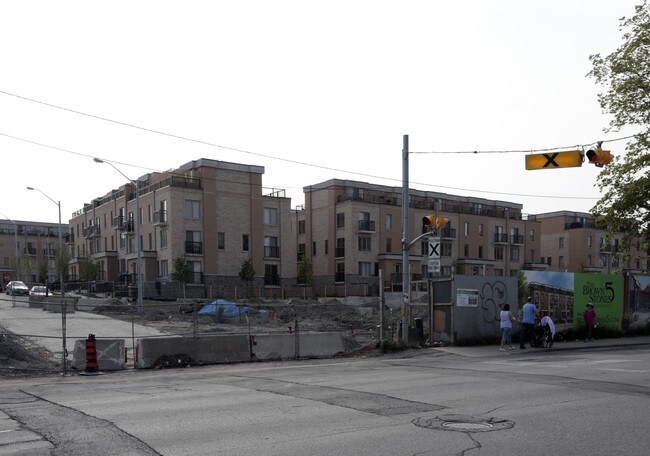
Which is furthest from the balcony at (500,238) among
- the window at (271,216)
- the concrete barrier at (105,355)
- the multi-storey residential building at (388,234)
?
the concrete barrier at (105,355)

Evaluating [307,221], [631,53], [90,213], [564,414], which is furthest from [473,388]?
[90,213]

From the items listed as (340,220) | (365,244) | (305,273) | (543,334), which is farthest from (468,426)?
(340,220)

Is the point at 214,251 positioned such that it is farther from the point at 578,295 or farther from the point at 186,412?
the point at 186,412

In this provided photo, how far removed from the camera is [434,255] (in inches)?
874

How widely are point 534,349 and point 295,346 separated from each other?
8.67 m

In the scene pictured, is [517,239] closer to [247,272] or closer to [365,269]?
[365,269]

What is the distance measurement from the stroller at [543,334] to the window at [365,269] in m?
45.9

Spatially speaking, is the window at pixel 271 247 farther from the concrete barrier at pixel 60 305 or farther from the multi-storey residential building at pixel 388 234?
the concrete barrier at pixel 60 305

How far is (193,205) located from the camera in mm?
58625

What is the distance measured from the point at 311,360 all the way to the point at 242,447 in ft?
42.5

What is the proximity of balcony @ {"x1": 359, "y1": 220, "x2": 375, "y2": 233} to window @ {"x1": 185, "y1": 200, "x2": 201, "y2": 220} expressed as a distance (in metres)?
18.6

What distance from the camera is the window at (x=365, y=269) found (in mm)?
69250

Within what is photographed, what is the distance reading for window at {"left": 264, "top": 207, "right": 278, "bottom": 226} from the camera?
6319 centimetres

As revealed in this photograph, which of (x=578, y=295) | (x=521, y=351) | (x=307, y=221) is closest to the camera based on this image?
(x=521, y=351)
